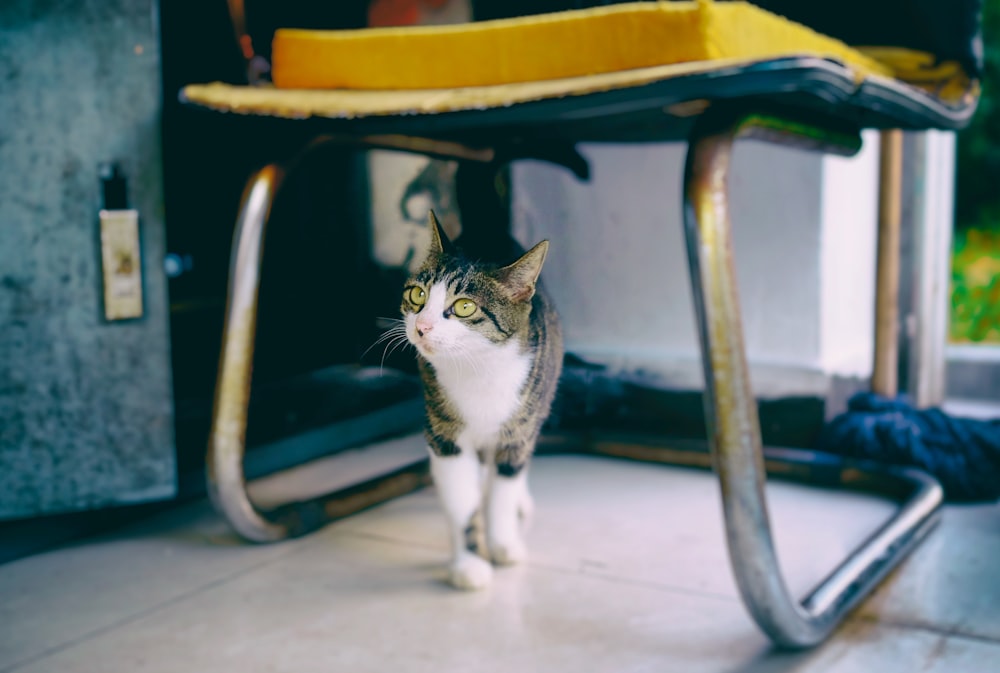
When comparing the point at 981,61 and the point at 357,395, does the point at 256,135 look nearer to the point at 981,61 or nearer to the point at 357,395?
the point at 357,395

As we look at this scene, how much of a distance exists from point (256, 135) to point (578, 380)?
71cm

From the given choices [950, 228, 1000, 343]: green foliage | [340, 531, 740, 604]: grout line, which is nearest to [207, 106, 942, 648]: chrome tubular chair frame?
[340, 531, 740, 604]: grout line

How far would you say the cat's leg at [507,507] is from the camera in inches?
35.7

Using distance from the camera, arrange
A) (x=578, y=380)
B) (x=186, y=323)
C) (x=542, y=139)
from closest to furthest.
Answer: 1. (x=578, y=380)
2. (x=542, y=139)
3. (x=186, y=323)

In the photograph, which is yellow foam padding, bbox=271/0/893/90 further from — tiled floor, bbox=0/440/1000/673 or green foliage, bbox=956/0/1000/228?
green foliage, bbox=956/0/1000/228

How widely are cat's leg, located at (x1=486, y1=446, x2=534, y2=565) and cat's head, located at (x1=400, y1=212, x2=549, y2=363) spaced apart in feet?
0.85

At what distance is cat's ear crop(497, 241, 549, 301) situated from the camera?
502 mm

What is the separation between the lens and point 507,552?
111 centimetres

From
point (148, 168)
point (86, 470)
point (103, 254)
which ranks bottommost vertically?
point (86, 470)

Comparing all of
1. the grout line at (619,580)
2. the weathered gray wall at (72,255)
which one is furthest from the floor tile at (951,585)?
the weathered gray wall at (72,255)

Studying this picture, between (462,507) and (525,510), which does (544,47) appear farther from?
(525,510)

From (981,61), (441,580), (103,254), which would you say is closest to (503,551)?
(441,580)

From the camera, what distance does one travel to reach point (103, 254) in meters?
1.17

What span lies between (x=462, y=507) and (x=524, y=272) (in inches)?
21.3
